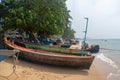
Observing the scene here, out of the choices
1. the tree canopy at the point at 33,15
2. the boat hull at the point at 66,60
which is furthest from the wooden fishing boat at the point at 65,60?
the tree canopy at the point at 33,15

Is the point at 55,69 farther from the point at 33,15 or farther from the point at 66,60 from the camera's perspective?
the point at 33,15

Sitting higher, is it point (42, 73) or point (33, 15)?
point (33, 15)

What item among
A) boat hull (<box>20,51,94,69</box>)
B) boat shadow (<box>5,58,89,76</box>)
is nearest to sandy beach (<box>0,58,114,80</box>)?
boat shadow (<box>5,58,89,76</box>)

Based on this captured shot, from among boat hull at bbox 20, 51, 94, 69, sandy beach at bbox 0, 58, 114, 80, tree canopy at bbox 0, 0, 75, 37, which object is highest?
tree canopy at bbox 0, 0, 75, 37

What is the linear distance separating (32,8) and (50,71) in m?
13.0

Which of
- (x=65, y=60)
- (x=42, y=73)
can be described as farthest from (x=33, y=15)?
(x=42, y=73)

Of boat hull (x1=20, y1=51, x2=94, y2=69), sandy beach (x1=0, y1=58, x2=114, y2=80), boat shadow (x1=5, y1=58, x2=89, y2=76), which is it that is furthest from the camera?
boat hull (x1=20, y1=51, x2=94, y2=69)

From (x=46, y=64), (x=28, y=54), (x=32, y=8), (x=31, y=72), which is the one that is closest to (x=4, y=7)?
(x=32, y=8)

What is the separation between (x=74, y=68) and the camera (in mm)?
14023

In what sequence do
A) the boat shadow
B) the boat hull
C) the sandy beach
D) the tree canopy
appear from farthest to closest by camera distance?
1. the tree canopy
2. the boat hull
3. the boat shadow
4. the sandy beach

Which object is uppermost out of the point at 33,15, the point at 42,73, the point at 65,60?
the point at 33,15

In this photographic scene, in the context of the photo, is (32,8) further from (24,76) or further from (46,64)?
(24,76)

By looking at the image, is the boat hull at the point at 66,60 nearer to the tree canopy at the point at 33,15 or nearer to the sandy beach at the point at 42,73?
the sandy beach at the point at 42,73

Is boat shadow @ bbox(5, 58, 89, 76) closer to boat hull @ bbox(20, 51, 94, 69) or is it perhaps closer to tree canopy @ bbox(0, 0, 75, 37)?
boat hull @ bbox(20, 51, 94, 69)
